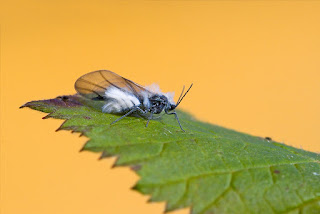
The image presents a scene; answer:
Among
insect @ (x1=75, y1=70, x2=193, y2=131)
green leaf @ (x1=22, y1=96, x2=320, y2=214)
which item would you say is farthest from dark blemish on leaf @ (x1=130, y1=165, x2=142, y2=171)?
insect @ (x1=75, y1=70, x2=193, y2=131)

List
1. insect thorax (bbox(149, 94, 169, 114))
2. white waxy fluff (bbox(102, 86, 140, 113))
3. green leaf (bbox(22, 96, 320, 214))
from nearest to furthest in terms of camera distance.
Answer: green leaf (bbox(22, 96, 320, 214)) → white waxy fluff (bbox(102, 86, 140, 113)) → insect thorax (bbox(149, 94, 169, 114))

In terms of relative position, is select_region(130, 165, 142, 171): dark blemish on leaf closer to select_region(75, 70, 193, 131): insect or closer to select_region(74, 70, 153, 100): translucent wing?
select_region(75, 70, 193, 131): insect

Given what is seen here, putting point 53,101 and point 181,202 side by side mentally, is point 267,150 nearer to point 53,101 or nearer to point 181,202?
point 181,202

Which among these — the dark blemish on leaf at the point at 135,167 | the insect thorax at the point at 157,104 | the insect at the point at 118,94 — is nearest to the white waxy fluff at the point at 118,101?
the insect at the point at 118,94

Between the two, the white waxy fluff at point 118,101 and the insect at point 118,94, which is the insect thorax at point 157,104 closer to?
the insect at point 118,94

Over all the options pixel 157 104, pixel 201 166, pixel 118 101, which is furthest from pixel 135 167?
pixel 157 104

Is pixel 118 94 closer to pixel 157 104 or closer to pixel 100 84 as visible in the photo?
pixel 100 84
